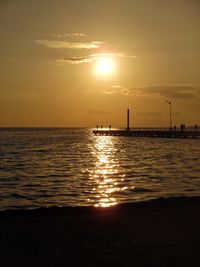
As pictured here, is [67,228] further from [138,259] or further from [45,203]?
[45,203]

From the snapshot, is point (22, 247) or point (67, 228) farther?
point (67, 228)

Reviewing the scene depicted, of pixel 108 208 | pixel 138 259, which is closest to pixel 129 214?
pixel 108 208

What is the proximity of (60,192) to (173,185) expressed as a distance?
546cm

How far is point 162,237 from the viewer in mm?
8484

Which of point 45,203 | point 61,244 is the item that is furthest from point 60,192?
point 61,244

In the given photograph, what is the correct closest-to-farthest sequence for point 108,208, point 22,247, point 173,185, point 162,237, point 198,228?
point 22,247 < point 162,237 < point 198,228 < point 108,208 < point 173,185

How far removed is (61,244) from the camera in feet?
26.9

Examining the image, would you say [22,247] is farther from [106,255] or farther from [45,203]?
[45,203]

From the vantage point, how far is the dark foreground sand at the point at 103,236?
23.9 feet

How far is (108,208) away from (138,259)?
4402 millimetres

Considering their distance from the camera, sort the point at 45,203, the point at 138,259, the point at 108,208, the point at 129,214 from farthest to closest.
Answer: the point at 45,203 → the point at 108,208 → the point at 129,214 → the point at 138,259

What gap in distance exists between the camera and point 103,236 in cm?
872

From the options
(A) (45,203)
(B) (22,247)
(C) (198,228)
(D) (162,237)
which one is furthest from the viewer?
(A) (45,203)

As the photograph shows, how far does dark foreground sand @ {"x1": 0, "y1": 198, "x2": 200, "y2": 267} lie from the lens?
23.9ft
